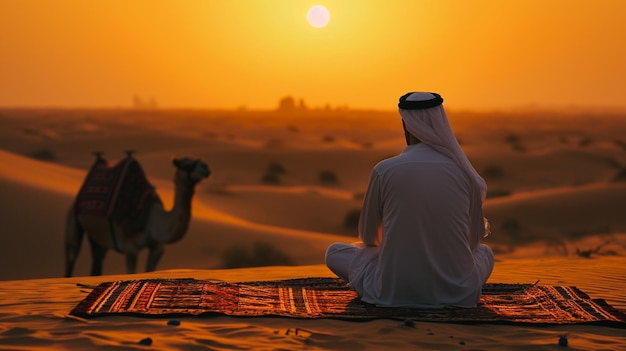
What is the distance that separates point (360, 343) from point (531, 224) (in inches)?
836

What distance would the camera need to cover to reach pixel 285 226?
93.9ft

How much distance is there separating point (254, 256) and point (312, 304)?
13233mm

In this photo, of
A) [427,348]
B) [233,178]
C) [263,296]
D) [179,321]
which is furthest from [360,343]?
[233,178]

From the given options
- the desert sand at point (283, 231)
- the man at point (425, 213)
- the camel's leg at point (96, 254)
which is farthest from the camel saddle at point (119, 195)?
the man at point (425, 213)

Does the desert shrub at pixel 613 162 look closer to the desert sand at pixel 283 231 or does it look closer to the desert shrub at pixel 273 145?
the desert sand at pixel 283 231

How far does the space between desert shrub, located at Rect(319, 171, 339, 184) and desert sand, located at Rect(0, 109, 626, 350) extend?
7 cm

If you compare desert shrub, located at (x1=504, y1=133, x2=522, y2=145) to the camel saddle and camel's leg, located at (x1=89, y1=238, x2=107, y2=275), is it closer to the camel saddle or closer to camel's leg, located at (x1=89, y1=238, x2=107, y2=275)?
camel's leg, located at (x1=89, y1=238, x2=107, y2=275)

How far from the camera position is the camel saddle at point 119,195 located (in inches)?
530

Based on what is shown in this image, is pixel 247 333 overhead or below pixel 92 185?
below

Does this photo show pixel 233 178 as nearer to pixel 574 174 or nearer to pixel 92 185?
pixel 574 174

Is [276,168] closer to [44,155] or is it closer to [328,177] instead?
[328,177]

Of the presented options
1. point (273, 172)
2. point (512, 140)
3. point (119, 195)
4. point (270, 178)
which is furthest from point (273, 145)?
point (119, 195)

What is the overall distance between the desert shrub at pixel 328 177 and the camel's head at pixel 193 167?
2992 centimetres

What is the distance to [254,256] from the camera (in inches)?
826
